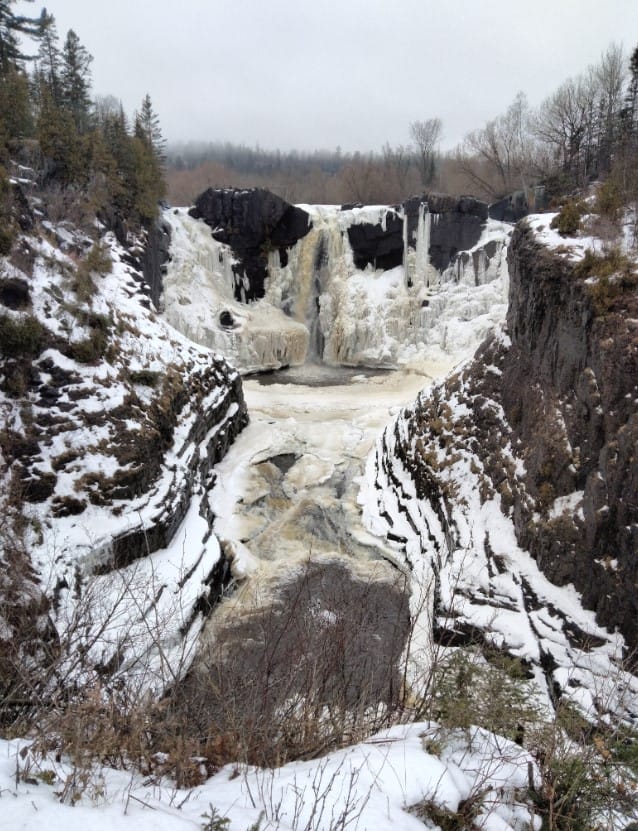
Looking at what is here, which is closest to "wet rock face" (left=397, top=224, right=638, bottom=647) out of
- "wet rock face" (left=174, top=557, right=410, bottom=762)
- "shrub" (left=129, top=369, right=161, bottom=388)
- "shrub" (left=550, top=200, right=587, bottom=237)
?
"shrub" (left=550, top=200, right=587, bottom=237)

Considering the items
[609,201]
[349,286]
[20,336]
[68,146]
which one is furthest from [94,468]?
[349,286]

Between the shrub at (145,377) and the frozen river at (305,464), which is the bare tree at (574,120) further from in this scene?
the shrub at (145,377)

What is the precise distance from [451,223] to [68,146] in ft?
66.2

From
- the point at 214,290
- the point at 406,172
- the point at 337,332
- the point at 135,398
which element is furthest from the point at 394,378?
the point at 406,172

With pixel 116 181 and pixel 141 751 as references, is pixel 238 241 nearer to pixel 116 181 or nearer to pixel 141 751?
pixel 116 181

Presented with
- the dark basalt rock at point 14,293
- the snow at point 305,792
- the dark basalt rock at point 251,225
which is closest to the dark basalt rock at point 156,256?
the dark basalt rock at point 251,225

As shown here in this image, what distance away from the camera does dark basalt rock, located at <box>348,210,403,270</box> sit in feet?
98.6

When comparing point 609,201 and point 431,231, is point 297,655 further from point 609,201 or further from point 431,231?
point 431,231

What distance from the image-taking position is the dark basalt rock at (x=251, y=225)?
29922mm

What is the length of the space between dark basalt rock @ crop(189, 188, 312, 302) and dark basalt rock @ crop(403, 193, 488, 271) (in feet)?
24.4

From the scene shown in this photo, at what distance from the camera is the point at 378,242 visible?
3045 centimetres

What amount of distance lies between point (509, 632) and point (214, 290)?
2560 cm

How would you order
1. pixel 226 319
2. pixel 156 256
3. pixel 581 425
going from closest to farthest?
pixel 581 425 < pixel 156 256 < pixel 226 319

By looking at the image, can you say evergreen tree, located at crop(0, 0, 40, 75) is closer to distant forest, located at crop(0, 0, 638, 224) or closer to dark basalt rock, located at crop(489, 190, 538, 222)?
distant forest, located at crop(0, 0, 638, 224)
